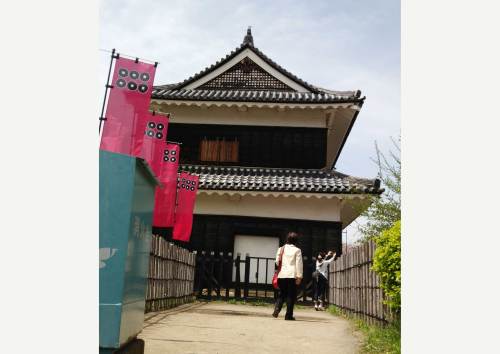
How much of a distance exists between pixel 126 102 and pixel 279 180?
731 centimetres

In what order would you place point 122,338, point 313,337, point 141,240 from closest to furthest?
point 122,338
point 141,240
point 313,337

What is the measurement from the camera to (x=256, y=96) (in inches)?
734

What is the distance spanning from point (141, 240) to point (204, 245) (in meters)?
14.2

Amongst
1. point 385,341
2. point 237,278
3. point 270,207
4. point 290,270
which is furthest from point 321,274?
point 385,341

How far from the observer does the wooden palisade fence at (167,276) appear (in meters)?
9.64

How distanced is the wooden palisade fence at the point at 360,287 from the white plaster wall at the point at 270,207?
12.2 feet

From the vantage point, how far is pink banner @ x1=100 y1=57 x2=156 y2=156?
11820 millimetres

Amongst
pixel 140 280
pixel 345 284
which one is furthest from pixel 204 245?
pixel 140 280

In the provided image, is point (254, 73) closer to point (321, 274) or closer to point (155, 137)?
point (155, 137)

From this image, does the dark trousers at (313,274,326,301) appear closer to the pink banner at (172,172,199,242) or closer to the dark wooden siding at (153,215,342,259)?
the dark wooden siding at (153,215,342,259)

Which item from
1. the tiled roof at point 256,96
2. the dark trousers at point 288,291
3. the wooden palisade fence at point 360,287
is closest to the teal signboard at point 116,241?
the wooden palisade fence at point 360,287

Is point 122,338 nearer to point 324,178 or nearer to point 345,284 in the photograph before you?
point 345,284

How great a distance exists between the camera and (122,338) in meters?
3.54

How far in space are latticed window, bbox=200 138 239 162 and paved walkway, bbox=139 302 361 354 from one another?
33.8 ft
